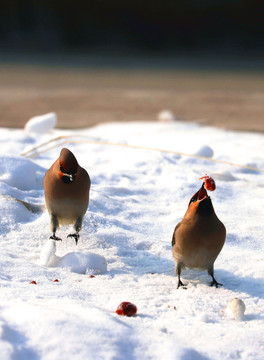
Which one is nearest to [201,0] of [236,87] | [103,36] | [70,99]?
[103,36]

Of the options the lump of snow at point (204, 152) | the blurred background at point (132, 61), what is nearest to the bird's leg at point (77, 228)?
the lump of snow at point (204, 152)

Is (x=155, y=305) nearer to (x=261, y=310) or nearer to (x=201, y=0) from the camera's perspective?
(x=261, y=310)

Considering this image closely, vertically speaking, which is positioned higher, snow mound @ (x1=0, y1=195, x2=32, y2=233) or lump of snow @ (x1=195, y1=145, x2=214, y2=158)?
snow mound @ (x1=0, y1=195, x2=32, y2=233)

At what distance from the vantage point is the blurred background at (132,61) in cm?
752

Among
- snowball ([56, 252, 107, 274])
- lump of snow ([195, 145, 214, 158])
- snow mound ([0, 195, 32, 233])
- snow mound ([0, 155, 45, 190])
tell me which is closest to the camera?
snowball ([56, 252, 107, 274])

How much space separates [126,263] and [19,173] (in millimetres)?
991

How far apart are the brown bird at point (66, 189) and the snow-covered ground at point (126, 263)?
6.3 inches

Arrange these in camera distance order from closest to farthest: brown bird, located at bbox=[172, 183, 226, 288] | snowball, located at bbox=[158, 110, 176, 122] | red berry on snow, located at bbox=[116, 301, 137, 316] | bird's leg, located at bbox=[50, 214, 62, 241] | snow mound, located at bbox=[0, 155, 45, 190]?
red berry on snow, located at bbox=[116, 301, 137, 316]
brown bird, located at bbox=[172, 183, 226, 288]
bird's leg, located at bbox=[50, 214, 62, 241]
snow mound, located at bbox=[0, 155, 45, 190]
snowball, located at bbox=[158, 110, 176, 122]

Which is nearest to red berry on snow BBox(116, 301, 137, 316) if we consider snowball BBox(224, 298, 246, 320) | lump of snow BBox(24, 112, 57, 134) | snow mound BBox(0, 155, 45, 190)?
snowball BBox(224, 298, 246, 320)

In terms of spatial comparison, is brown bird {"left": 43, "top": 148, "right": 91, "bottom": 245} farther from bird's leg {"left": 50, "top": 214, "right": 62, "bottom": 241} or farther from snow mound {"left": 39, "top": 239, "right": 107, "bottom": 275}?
snow mound {"left": 39, "top": 239, "right": 107, "bottom": 275}

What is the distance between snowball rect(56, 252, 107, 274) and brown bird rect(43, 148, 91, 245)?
0.22 m

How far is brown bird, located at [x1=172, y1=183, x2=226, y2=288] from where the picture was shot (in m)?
2.37

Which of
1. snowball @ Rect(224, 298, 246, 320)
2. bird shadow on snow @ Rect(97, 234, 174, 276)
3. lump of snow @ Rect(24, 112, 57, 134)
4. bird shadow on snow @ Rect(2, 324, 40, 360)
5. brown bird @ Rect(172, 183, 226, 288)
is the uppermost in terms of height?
brown bird @ Rect(172, 183, 226, 288)

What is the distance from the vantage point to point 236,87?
898cm
